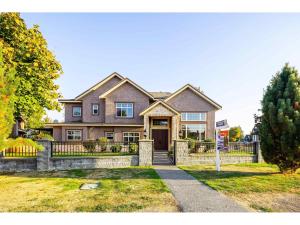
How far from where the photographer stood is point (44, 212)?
19.0 ft

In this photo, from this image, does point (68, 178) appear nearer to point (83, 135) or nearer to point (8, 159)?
point (8, 159)

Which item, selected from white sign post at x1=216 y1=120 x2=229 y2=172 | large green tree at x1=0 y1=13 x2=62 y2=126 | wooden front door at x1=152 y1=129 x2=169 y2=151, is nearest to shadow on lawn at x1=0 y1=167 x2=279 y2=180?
white sign post at x1=216 y1=120 x2=229 y2=172

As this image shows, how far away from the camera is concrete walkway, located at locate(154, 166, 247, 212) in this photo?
6.08 meters

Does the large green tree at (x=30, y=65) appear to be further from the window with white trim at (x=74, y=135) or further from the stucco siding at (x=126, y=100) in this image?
the stucco siding at (x=126, y=100)

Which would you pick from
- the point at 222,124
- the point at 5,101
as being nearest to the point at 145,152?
the point at 222,124

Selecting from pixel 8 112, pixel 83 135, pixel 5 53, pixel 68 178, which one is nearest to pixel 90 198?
pixel 68 178

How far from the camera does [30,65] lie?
1532 centimetres

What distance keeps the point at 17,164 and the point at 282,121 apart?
14.7 m

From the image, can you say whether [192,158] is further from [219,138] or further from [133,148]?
[133,148]

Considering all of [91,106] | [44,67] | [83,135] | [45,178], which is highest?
[44,67]

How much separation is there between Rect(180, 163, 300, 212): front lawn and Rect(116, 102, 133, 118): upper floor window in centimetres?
1353

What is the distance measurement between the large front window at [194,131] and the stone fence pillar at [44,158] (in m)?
15.5

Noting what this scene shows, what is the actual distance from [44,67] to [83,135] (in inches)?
368

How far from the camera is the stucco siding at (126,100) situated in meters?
23.4
